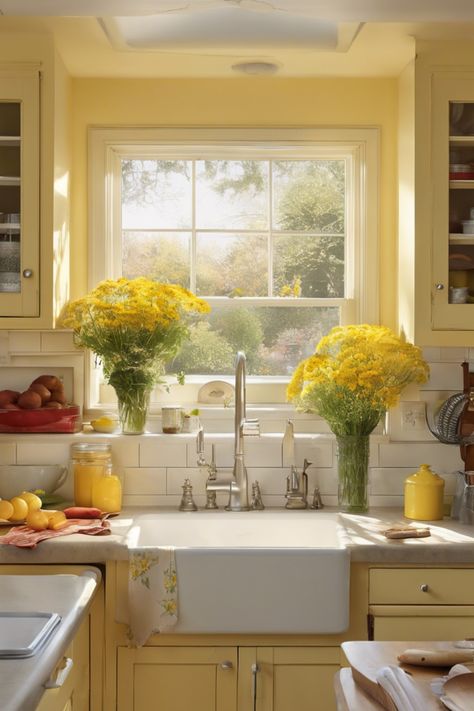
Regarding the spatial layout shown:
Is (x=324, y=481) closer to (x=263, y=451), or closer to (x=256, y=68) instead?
(x=263, y=451)

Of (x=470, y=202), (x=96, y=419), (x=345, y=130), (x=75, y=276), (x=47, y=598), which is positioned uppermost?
(x=345, y=130)

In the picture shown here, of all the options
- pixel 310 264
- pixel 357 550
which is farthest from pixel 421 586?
pixel 310 264

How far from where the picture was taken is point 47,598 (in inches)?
89.0

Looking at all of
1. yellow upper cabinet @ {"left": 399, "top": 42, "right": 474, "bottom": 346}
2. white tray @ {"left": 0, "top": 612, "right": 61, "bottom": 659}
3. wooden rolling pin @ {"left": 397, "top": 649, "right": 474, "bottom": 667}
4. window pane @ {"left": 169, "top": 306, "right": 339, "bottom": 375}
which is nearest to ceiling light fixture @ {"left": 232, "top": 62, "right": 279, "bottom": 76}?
yellow upper cabinet @ {"left": 399, "top": 42, "right": 474, "bottom": 346}

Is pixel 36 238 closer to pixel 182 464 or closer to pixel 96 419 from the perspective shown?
pixel 96 419

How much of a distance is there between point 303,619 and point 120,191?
1.80m

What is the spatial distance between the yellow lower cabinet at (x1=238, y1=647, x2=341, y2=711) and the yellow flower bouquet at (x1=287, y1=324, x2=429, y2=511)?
632 mm

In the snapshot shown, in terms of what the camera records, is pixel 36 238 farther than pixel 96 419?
No

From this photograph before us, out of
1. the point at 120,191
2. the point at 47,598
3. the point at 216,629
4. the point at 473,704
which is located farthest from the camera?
the point at 120,191

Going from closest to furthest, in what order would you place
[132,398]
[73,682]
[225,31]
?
[73,682], [225,31], [132,398]

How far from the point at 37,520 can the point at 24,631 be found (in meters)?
1.04

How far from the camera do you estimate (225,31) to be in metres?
3.18

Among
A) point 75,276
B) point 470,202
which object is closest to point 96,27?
point 75,276

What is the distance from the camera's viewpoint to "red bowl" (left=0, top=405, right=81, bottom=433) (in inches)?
133
